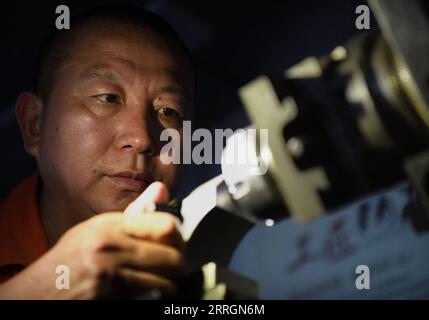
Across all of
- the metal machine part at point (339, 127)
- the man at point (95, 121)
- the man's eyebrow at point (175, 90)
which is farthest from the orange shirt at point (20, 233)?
the metal machine part at point (339, 127)

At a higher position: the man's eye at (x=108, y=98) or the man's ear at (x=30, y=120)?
the man's ear at (x=30, y=120)

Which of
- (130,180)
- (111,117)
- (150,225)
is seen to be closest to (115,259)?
(150,225)

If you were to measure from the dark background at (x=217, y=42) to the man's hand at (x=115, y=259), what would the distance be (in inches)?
42.8

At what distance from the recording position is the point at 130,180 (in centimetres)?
81

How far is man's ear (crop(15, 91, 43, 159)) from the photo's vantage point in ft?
3.36

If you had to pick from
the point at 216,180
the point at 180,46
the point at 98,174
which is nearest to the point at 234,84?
the point at 180,46

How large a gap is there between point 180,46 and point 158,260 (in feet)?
2.08

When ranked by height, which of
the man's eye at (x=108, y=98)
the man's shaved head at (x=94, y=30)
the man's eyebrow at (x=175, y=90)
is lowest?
the man's eye at (x=108, y=98)

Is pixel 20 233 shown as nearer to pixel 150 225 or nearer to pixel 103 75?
pixel 103 75

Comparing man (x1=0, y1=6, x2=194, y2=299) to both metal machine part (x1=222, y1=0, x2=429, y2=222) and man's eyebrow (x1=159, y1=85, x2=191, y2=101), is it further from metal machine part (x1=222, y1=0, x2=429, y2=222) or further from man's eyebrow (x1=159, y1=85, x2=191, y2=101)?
metal machine part (x1=222, y1=0, x2=429, y2=222)

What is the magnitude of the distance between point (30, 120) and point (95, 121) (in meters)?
0.25

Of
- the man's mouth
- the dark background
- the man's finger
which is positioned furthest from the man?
the dark background

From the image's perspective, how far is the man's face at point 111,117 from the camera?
0.82 m

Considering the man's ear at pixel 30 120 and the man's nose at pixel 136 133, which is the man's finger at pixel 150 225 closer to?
the man's nose at pixel 136 133
